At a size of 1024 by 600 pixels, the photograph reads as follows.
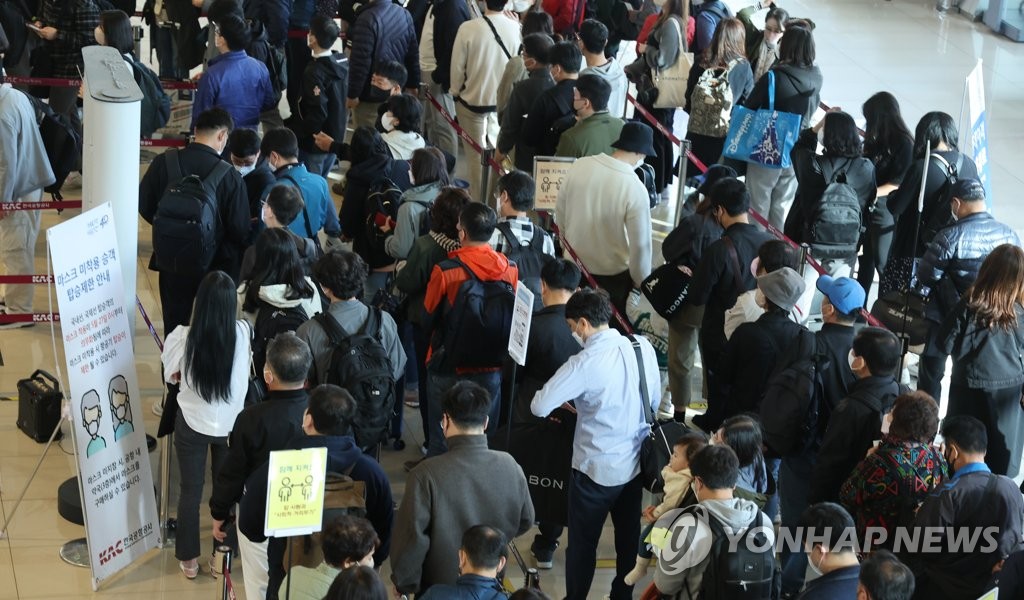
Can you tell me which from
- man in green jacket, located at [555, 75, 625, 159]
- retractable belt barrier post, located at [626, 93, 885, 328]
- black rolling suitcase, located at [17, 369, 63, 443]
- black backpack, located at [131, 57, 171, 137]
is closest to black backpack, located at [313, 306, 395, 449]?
black rolling suitcase, located at [17, 369, 63, 443]

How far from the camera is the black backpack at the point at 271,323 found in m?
6.77

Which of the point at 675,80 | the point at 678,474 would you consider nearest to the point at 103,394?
the point at 678,474

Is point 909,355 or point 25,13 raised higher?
point 25,13

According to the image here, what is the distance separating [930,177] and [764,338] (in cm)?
248

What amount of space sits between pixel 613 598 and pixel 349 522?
84.1 inches

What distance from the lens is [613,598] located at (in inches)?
260

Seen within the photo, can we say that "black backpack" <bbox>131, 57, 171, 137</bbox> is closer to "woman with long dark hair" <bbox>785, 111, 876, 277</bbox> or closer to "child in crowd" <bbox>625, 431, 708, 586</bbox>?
"woman with long dark hair" <bbox>785, 111, 876, 277</bbox>

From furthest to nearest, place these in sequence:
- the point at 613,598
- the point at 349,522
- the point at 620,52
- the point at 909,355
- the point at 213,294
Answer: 1. the point at 620,52
2. the point at 909,355
3. the point at 613,598
4. the point at 213,294
5. the point at 349,522

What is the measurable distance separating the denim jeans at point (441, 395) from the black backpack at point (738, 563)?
211 centimetres

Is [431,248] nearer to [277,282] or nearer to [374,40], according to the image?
Answer: [277,282]

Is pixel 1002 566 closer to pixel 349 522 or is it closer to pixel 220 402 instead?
pixel 349 522

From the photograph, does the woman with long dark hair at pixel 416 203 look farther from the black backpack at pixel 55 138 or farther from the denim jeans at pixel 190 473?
the black backpack at pixel 55 138

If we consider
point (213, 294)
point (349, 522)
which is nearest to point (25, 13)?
point (213, 294)

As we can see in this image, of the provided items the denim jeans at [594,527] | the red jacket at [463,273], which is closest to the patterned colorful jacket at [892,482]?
the denim jeans at [594,527]
